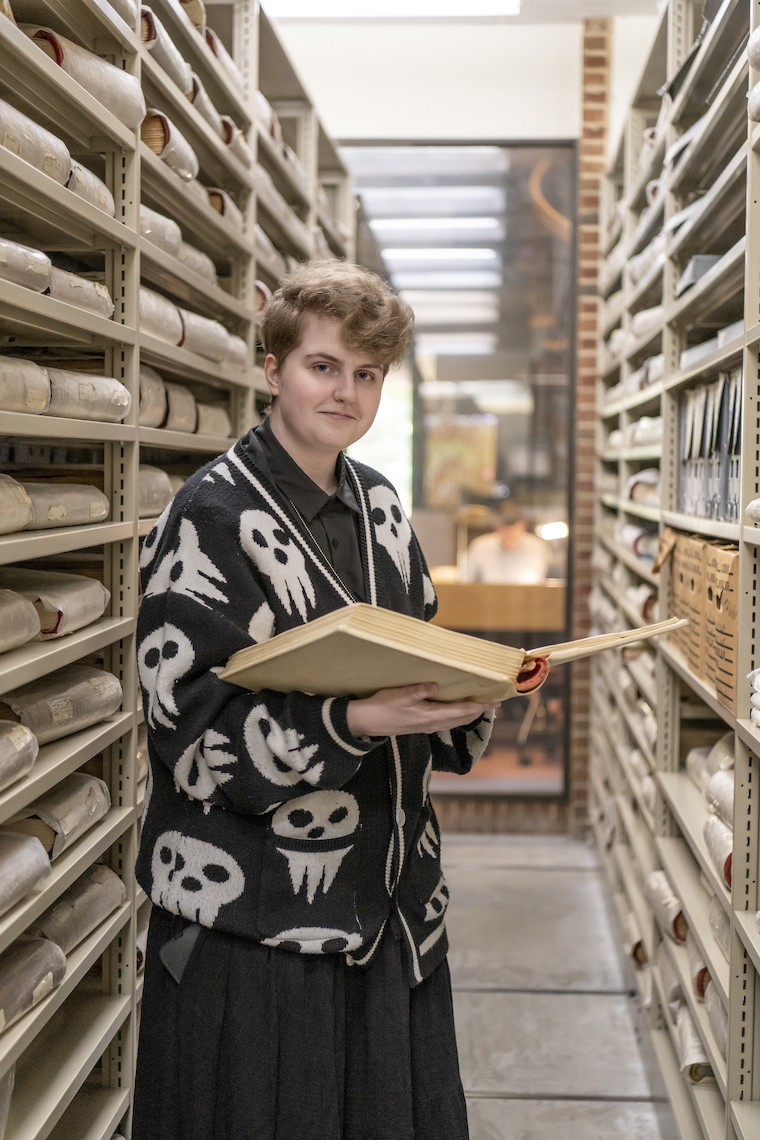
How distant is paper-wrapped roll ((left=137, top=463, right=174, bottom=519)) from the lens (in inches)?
87.4

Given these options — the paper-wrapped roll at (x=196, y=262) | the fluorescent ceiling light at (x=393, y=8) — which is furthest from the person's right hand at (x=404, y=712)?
the fluorescent ceiling light at (x=393, y=8)

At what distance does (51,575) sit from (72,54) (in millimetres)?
926

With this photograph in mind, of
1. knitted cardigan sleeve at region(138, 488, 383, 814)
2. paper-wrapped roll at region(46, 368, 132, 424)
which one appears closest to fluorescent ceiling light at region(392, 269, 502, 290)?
paper-wrapped roll at region(46, 368, 132, 424)

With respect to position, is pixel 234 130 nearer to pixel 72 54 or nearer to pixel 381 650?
pixel 72 54

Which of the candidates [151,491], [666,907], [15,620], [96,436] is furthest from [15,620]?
[666,907]

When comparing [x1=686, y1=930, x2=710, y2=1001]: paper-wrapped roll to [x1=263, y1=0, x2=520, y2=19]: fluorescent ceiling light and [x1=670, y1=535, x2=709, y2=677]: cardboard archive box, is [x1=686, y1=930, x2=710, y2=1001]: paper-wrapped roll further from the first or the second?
[x1=263, y1=0, x2=520, y2=19]: fluorescent ceiling light

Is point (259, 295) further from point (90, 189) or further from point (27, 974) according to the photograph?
point (27, 974)

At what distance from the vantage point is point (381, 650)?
1104mm

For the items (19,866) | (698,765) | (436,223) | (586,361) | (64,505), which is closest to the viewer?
(19,866)

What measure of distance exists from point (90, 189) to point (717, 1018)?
2034 mm

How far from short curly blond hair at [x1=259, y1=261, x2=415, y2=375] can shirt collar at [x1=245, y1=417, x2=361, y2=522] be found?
0.39ft

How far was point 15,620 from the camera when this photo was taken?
5.06 feet

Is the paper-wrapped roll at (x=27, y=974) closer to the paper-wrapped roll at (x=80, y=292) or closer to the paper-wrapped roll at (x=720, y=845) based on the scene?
the paper-wrapped roll at (x=80, y=292)

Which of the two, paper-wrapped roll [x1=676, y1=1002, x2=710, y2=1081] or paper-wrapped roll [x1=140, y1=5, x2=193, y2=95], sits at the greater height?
paper-wrapped roll [x1=140, y1=5, x2=193, y2=95]
